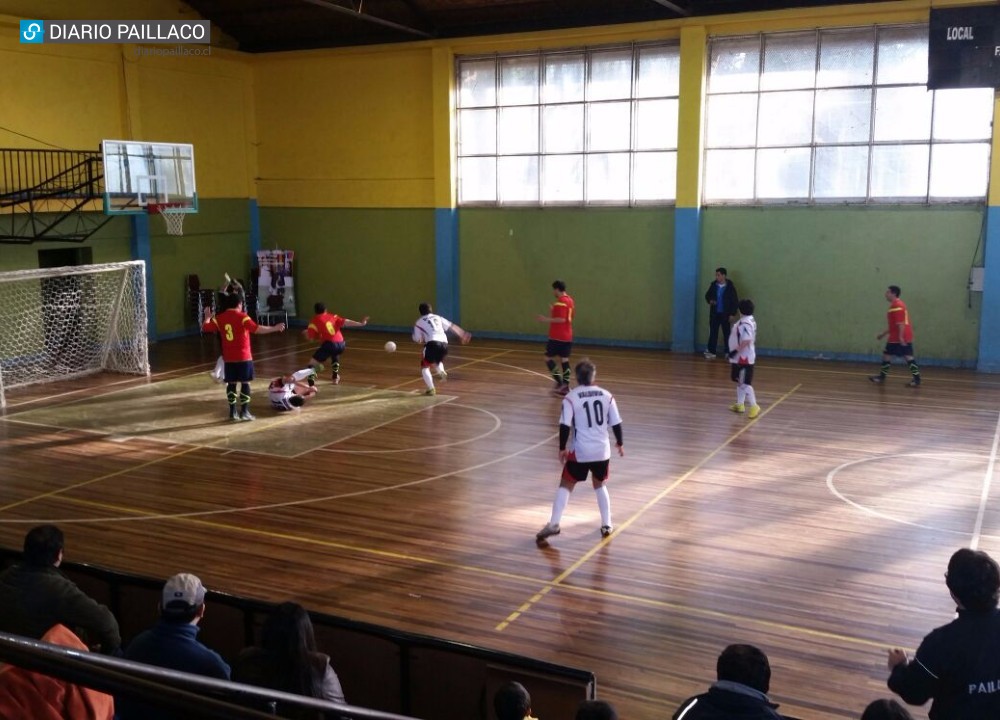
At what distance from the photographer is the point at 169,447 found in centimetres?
1352

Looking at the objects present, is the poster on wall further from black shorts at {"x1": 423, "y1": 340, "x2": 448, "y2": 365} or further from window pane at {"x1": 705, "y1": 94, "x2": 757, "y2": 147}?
window pane at {"x1": 705, "y1": 94, "x2": 757, "y2": 147}

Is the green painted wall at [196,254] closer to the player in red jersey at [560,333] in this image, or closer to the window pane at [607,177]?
the window pane at [607,177]

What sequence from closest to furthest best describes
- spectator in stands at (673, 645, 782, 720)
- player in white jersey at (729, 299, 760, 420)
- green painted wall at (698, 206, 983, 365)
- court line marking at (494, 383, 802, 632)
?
spectator in stands at (673, 645, 782, 720) < court line marking at (494, 383, 802, 632) < player in white jersey at (729, 299, 760, 420) < green painted wall at (698, 206, 983, 365)

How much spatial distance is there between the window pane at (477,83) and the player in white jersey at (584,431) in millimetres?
14854

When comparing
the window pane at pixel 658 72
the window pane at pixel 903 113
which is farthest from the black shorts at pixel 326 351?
the window pane at pixel 903 113

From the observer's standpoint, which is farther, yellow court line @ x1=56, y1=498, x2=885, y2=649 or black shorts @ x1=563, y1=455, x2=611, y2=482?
black shorts @ x1=563, y1=455, x2=611, y2=482

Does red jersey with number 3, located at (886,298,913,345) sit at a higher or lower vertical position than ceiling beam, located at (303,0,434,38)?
lower

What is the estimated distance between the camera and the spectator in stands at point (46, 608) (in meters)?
5.31

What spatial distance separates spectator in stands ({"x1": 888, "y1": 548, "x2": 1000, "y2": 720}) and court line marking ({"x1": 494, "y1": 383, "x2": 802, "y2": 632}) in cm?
402

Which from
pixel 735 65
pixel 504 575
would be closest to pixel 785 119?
pixel 735 65

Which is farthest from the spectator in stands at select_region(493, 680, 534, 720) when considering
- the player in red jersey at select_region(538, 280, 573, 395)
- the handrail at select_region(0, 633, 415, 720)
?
the player in red jersey at select_region(538, 280, 573, 395)

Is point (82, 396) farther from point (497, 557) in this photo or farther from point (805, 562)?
point (805, 562)

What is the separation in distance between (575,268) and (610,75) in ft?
14.1

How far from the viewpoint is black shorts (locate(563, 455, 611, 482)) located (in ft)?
31.4
